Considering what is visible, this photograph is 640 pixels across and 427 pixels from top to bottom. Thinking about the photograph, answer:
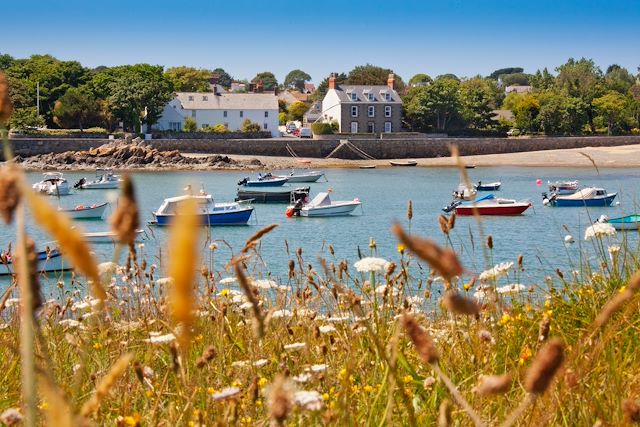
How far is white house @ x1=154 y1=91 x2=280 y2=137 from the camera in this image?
90562mm

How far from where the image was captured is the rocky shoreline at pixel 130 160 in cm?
6914

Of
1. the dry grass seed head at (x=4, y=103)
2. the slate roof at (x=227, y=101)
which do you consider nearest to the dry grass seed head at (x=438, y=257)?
the dry grass seed head at (x=4, y=103)

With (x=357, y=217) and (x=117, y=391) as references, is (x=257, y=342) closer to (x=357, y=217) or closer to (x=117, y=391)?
(x=117, y=391)

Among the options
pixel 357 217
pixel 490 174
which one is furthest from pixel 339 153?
pixel 357 217

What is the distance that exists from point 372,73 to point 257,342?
109m

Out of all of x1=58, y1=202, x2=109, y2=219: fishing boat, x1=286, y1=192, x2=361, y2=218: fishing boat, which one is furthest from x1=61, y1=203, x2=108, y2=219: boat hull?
x1=286, y1=192, x2=361, y2=218: fishing boat

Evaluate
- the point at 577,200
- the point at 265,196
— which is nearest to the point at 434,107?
the point at 265,196

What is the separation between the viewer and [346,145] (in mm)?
81500

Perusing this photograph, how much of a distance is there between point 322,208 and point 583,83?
91.8 metres

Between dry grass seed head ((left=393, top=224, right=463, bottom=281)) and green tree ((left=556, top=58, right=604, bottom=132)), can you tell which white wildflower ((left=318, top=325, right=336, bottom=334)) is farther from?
green tree ((left=556, top=58, right=604, bottom=132))

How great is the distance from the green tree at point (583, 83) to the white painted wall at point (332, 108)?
88.5ft

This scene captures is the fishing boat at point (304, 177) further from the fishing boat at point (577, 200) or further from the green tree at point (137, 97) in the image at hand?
the green tree at point (137, 97)

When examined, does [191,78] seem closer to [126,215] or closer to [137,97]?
[137,97]

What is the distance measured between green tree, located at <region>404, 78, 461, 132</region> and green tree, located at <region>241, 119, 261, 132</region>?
1648 cm
